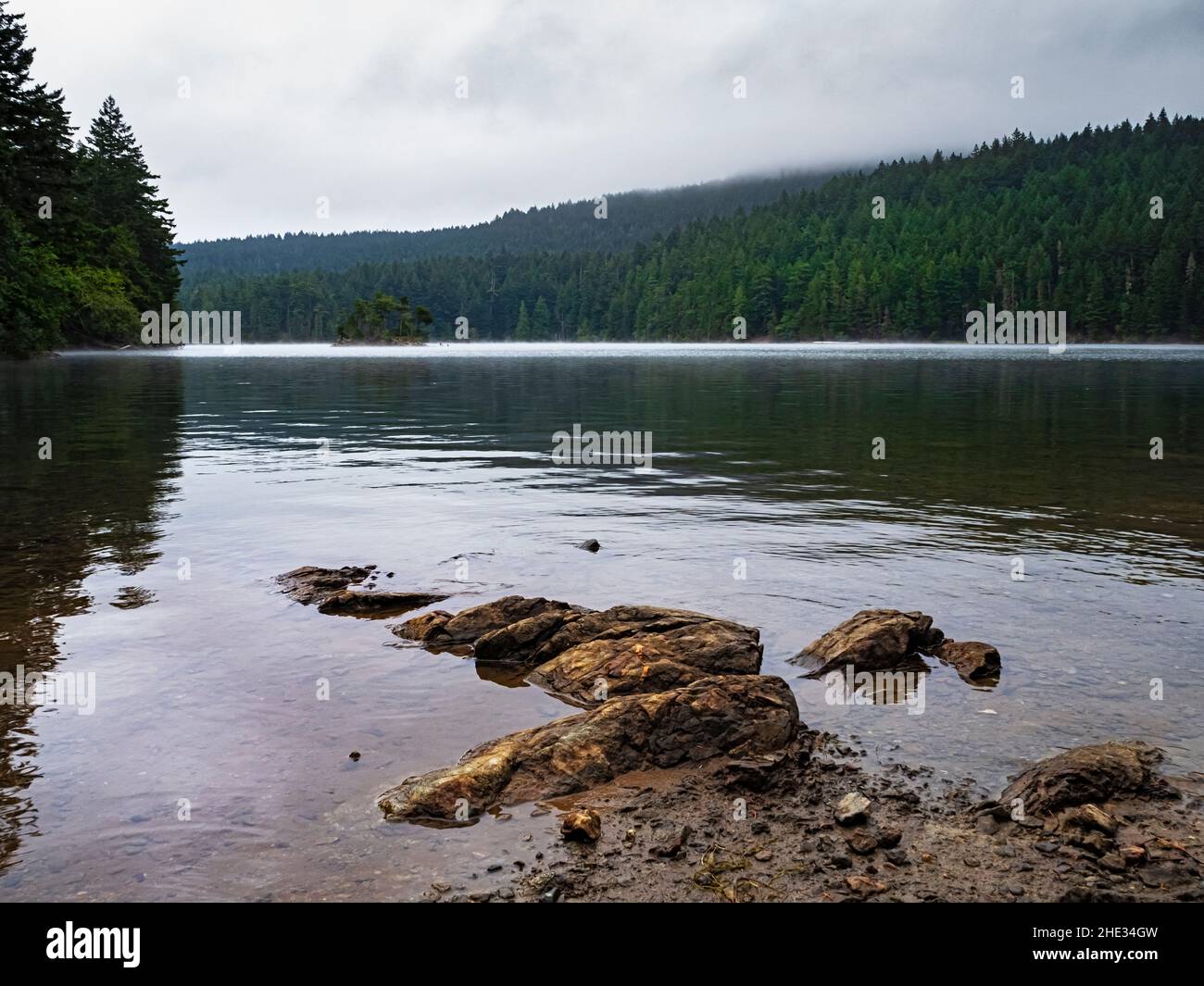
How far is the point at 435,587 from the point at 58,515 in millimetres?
10646

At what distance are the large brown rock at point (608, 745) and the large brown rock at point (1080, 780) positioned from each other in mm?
2189

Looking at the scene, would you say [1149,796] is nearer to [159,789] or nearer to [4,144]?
[159,789]

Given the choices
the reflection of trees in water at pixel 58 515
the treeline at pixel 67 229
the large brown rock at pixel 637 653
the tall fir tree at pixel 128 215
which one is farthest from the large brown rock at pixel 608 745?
the tall fir tree at pixel 128 215

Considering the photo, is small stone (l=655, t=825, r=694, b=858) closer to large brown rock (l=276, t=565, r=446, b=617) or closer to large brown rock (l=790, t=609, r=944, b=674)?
large brown rock (l=790, t=609, r=944, b=674)

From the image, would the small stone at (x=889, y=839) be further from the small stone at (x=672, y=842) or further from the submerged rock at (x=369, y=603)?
the submerged rock at (x=369, y=603)

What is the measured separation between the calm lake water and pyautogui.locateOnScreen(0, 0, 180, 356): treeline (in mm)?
46840

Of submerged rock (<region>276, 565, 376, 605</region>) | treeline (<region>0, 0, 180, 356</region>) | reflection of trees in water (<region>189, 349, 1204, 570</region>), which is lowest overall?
submerged rock (<region>276, 565, 376, 605</region>)

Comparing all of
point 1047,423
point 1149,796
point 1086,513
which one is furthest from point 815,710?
point 1047,423

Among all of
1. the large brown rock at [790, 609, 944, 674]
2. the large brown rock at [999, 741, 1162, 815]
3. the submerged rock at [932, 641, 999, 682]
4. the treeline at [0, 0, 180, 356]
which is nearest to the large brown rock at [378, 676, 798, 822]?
the large brown rock at [790, 609, 944, 674]

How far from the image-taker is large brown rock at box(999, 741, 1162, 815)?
8461 mm

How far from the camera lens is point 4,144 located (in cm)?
7062

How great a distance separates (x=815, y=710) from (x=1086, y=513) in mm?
14046

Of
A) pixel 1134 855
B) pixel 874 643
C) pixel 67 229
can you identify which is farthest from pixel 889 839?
pixel 67 229
